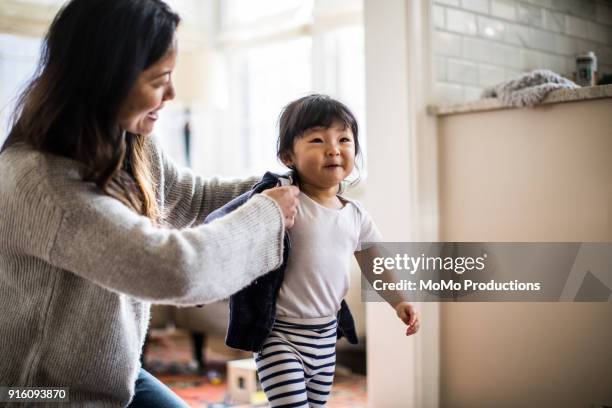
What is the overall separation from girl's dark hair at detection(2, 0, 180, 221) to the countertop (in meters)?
1.45

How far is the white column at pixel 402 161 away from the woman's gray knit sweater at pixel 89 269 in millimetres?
1398

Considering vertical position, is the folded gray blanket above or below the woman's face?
above

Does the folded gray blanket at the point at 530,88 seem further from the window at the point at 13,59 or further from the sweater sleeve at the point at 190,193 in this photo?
the window at the point at 13,59

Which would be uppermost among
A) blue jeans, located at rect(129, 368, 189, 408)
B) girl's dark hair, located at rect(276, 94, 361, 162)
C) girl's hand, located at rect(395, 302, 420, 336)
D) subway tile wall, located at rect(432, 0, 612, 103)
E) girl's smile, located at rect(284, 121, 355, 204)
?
subway tile wall, located at rect(432, 0, 612, 103)

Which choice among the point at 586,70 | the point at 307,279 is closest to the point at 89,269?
the point at 307,279

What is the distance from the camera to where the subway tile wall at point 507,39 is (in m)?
2.71

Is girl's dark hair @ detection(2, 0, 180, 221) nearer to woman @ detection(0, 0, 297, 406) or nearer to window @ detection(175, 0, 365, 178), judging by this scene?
woman @ detection(0, 0, 297, 406)

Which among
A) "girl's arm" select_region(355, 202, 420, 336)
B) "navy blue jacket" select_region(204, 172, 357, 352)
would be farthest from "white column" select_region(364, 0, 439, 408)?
"navy blue jacket" select_region(204, 172, 357, 352)

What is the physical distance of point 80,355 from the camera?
1265 millimetres

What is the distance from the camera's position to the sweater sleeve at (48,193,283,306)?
1.12 metres

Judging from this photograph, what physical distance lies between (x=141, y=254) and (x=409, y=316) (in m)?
0.74

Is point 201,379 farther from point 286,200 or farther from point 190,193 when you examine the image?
point 286,200

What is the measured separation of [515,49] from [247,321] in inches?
81.5

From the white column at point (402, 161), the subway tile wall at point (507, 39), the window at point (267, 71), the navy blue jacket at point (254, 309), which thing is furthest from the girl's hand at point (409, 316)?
the window at point (267, 71)
